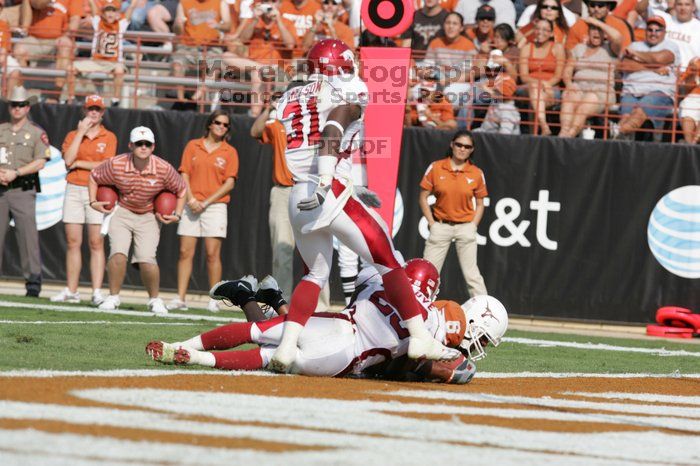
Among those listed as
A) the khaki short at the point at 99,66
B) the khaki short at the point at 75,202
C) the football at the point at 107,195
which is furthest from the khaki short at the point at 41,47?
the football at the point at 107,195

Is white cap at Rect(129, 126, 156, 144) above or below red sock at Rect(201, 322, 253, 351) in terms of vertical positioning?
above

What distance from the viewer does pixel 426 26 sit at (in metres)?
15.5

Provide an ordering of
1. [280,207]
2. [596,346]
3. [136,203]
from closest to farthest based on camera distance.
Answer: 1. [596,346]
2. [136,203]
3. [280,207]

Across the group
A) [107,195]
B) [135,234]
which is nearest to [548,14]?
[135,234]

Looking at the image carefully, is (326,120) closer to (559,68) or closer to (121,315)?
(121,315)

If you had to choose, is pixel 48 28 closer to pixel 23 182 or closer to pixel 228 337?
pixel 23 182

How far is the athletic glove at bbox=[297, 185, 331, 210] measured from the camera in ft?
22.0

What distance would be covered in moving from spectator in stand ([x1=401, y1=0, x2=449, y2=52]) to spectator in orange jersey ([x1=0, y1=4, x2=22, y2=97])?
494 cm

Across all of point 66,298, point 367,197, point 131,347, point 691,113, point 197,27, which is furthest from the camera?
point 197,27

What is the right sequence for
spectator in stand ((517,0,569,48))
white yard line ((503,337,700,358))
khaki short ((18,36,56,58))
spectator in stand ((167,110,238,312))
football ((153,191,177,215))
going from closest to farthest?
white yard line ((503,337,700,358)), football ((153,191,177,215)), spectator in stand ((167,110,238,312)), spectator in stand ((517,0,569,48)), khaki short ((18,36,56,58))

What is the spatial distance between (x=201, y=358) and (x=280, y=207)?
562 cm

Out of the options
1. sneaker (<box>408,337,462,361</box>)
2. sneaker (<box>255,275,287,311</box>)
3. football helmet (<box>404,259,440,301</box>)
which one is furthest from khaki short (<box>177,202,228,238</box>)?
sneaker (<box>408,337,462,361</box>)

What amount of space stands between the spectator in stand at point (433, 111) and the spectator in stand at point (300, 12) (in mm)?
1891

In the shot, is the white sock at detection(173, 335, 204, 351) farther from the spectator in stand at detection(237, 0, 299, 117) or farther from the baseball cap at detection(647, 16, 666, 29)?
the baseball cap at detection(647, 16, 666, 29)
